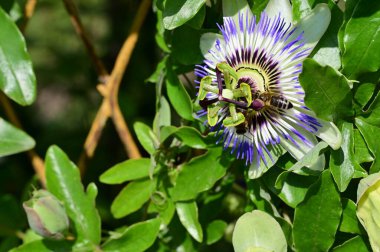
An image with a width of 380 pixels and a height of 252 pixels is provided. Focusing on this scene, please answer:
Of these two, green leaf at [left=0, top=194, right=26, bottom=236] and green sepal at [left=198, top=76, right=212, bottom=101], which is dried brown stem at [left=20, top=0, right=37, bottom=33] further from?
green sepal at [left=198, top=76, right=212, bottom=101]

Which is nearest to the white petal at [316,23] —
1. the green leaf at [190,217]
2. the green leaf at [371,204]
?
the green leaf at [371,204]

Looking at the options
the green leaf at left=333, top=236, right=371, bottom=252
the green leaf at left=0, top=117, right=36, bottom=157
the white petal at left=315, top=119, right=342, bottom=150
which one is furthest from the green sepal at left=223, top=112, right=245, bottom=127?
the green leaf at left=0, top=117, right=36, bottom=157

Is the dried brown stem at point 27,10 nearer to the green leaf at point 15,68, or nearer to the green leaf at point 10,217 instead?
the green leaf at point 15,68

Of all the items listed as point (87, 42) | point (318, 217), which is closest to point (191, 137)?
point (318, 217)

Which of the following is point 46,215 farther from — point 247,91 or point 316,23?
point 316,23

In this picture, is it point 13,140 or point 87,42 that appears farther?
point 87,42

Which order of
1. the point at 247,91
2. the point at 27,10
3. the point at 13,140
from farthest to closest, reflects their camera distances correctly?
the point at 27,10
the point at 13,140
the point at 247,91

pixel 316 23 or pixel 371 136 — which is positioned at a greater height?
pixel 316 23
